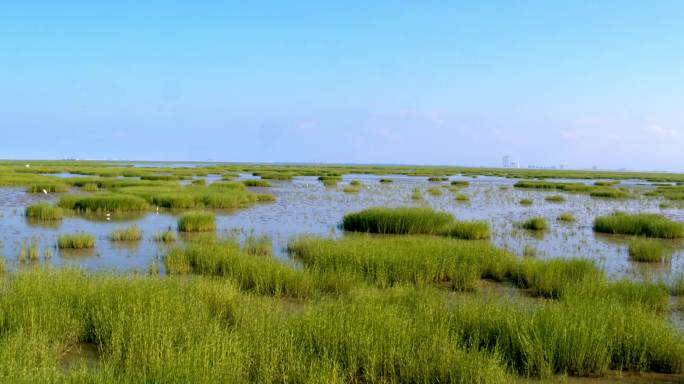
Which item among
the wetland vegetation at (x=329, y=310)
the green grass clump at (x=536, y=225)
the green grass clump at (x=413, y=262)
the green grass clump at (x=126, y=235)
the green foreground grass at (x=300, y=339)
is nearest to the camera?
the green foreground grass at (x=300, y=339)

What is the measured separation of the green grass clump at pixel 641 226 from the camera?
2250cm

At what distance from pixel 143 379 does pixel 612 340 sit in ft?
21.4

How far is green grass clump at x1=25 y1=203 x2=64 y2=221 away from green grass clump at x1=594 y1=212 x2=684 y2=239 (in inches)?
976

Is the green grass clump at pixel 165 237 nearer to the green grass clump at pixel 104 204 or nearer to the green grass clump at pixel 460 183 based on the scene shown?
the green grass clump at pixel 104 204

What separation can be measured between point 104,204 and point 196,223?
30.7 ft

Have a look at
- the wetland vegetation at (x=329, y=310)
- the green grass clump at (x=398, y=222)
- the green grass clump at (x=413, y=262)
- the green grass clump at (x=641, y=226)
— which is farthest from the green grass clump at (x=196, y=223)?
the green grass clump at (x=641, y=226)

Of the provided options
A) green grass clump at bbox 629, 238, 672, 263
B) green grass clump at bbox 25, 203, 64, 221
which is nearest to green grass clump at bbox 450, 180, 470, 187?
green grass clump at bbox 629, 238, 672, 263

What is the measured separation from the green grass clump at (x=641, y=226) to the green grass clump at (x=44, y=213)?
2478 cm

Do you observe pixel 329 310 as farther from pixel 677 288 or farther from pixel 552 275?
pixel 677 288

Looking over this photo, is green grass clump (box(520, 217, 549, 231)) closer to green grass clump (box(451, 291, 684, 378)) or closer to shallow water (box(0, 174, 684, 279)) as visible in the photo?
shallow water (box(0, 174, 684, 279))

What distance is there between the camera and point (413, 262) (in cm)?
1319

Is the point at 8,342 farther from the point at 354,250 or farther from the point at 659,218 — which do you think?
the point at 659,218

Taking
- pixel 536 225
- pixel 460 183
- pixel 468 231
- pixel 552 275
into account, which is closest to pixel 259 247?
pixel 552 275

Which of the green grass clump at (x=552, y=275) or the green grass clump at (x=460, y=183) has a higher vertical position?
the green grass clump at (x=460, y=183)
